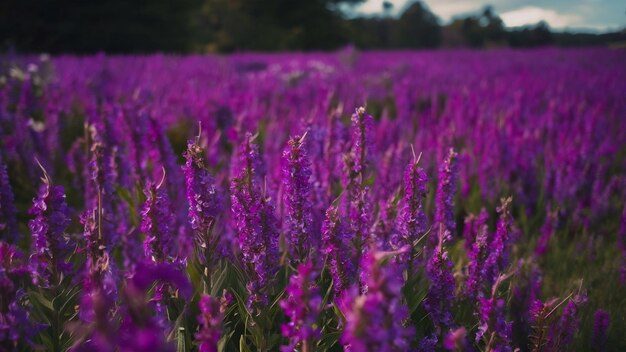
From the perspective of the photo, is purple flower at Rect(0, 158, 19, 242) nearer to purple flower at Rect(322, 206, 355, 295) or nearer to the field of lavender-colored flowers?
the field of lavender-colored flowers

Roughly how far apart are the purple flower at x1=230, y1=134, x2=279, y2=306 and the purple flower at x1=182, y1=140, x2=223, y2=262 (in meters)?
0.07

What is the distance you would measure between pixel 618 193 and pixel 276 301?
3.43 metres

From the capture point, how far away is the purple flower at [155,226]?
1379 mm

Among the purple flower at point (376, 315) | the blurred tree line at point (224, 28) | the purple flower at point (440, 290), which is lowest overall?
the purple flower at point (440, 290)

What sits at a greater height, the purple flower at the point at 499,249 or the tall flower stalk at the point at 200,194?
the tall flower stalk at the point at 200,194

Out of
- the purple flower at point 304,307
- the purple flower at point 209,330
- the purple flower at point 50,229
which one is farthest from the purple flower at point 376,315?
the purple flower at point 50,229

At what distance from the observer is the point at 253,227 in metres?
1.42

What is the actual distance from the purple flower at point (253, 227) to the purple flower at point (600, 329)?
4.00 feet

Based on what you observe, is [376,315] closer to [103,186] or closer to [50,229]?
[50,229]

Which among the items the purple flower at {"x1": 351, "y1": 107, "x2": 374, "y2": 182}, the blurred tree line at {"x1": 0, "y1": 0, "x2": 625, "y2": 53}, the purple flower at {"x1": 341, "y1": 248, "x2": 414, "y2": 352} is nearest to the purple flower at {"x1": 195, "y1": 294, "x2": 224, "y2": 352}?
the purple flower at {"x1": 341, "y1": 248, "x2": 414, "y2": 352}

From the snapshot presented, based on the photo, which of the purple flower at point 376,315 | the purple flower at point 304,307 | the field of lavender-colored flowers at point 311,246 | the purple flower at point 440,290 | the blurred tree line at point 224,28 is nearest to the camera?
the purple flower at point 376,315

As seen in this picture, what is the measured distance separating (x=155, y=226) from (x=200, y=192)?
161mm

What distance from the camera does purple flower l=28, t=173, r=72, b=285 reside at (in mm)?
1311

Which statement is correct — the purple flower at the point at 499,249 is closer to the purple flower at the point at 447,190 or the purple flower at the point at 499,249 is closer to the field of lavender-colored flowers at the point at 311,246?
the field of lavender-colored flowers at the point at 311,246
